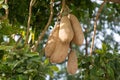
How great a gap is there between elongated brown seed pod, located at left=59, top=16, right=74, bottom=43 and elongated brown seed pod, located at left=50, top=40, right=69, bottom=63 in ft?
0.08

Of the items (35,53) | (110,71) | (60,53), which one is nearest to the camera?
(35,53)

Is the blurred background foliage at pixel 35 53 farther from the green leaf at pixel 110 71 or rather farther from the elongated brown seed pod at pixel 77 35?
the elongated brown seed pod at pixel 77 35

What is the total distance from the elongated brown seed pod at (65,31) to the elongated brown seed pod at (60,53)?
2cm

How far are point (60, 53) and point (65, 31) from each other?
91mm

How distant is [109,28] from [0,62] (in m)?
5.20

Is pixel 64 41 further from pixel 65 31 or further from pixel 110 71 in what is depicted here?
pixel 110 71

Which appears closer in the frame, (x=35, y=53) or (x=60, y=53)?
(x=35, y=53)

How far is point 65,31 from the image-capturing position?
1470 mm

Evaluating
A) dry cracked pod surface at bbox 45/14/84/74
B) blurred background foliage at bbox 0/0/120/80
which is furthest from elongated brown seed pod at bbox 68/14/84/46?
blurred background foliage at bbox 0/0/120/80

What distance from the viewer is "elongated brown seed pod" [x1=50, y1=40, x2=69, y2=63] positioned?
144 cm

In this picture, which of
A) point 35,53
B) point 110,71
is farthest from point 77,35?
point 110,71

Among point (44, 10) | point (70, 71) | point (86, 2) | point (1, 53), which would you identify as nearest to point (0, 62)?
point (1, 53)

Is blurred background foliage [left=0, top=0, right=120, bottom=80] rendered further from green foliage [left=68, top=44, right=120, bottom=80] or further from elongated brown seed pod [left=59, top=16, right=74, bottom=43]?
elongated brown seed pod [left=59, top=16, right=74, bottom=43]

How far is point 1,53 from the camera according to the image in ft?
4.50
